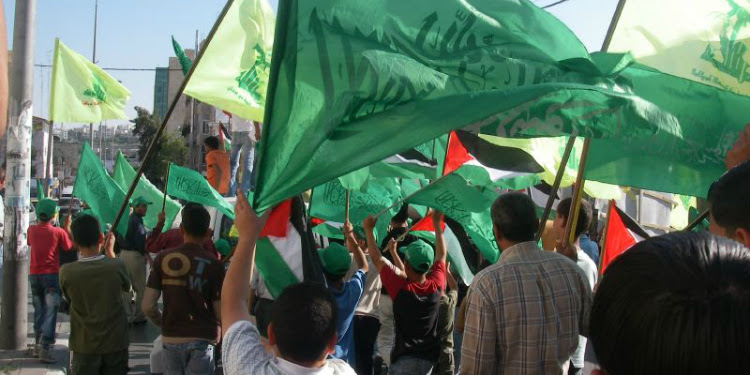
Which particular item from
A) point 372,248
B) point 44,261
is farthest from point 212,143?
point 372,248

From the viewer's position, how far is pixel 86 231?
534 cm

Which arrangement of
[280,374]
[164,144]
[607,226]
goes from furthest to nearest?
[164,144] → [607,226] → [280,374]

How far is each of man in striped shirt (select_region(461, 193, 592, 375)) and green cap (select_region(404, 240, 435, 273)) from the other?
1983 millimetres

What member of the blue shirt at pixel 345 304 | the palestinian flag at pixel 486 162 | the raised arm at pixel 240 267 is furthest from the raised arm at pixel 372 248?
the raised arm at pixel 240 267

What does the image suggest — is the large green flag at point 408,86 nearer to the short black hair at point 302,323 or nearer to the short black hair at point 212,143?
the short black hair at point 302,323

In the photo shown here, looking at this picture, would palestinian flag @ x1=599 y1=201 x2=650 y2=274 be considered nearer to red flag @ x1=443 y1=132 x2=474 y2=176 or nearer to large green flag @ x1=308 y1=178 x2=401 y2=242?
red flag @ x1=443 y1=132 x2=474 y2=176

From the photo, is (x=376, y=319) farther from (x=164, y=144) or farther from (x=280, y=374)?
(x=164, y=144)

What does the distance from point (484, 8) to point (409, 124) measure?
752 millimetres

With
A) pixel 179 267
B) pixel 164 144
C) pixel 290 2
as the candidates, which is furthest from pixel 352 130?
pixel 164 144

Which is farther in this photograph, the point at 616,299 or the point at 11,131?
the point at 11,131

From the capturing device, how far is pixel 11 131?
7625mm

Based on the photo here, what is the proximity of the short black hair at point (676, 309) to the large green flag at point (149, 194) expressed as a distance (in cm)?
893

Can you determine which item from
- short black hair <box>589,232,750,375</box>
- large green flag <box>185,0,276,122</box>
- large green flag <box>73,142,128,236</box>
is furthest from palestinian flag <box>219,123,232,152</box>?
short black hair <box>589,232,750,375</box>

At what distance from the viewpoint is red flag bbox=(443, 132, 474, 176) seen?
611 cm
